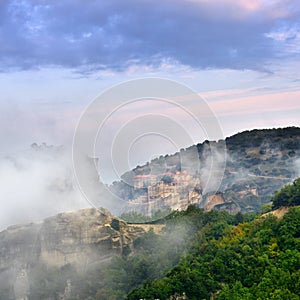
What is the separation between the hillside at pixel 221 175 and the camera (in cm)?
8081

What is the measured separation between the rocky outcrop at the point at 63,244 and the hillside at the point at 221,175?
909 centimetres

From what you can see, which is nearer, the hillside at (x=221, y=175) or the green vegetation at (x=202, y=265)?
the green vegetation at (x=202, y=265)

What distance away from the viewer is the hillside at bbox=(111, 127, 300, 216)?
8081 cm

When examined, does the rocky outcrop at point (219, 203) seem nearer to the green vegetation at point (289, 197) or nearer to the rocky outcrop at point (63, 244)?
the rocky outcrop at point (63, 244)

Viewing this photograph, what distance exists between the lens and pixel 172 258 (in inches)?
2237

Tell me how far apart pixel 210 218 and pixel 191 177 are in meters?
18.9

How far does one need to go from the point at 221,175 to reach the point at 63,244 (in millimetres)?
54984

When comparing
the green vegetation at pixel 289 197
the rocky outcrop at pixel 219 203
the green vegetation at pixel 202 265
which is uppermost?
the green vegetation at pixel 289 197

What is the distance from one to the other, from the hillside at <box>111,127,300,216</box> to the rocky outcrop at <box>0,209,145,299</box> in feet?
29.8

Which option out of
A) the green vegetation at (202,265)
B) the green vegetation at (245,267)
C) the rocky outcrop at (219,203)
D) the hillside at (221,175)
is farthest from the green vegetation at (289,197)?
the rocky outcrop at (219,203)

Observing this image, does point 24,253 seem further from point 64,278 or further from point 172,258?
point 172,258

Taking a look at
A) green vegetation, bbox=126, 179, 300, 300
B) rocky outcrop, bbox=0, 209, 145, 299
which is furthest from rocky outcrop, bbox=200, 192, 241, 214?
green vegetation, bbox=126, 179, 300, 300

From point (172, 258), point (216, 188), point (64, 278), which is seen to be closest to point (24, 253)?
point (64, 278)

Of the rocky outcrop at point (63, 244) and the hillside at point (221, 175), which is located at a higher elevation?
the hillside at point (221, 175)
